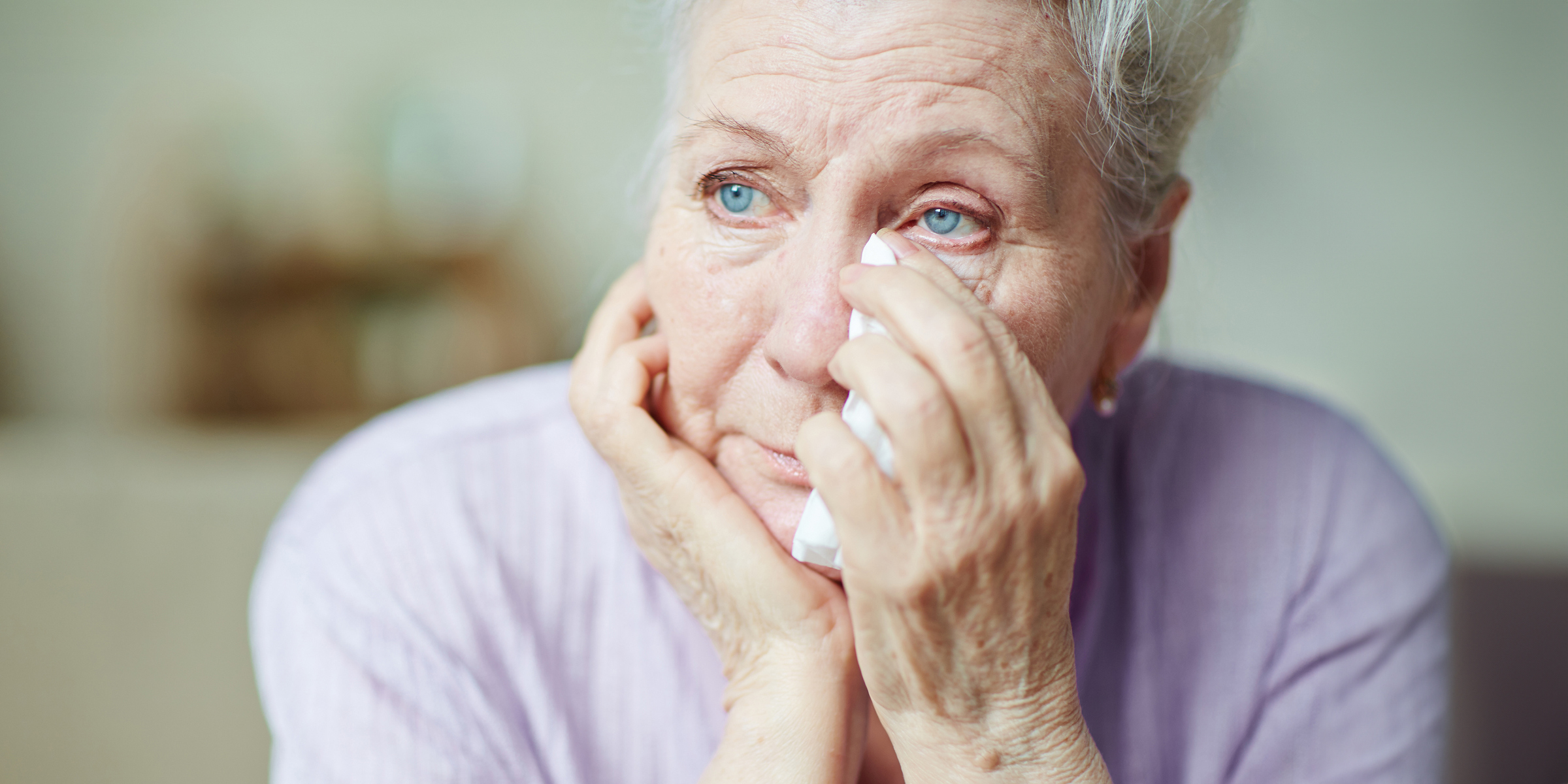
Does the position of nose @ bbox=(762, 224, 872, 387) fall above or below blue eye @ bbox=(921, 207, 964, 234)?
below

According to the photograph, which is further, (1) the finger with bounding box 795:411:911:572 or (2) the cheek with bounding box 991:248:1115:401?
(2) the cheek with bounding box 991:248:1115:401

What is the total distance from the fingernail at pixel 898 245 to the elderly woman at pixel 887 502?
2cm

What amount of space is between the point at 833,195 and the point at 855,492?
29 centimetres

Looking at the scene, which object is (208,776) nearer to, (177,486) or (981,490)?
(177,486)

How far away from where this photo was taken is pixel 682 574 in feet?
3.68

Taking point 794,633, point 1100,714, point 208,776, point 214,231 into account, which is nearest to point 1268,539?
point 1100,714

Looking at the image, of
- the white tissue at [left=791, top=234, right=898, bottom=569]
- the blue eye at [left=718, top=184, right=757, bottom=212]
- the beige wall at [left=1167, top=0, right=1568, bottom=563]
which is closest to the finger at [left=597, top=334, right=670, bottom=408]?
the blue eye at [left=718, top=184, right=757, bottom=212]

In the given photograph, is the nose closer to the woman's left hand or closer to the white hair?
the woman's left hand

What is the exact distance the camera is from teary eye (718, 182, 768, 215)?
103 centimetres

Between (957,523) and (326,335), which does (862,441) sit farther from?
(326,335)

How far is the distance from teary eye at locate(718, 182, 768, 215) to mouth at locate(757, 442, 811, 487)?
0.25m

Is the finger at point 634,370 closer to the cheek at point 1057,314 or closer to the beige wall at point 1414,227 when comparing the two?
the cheek at point 1057,314

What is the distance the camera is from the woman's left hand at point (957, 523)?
2.63ft

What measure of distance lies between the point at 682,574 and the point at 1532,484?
11.9ft
